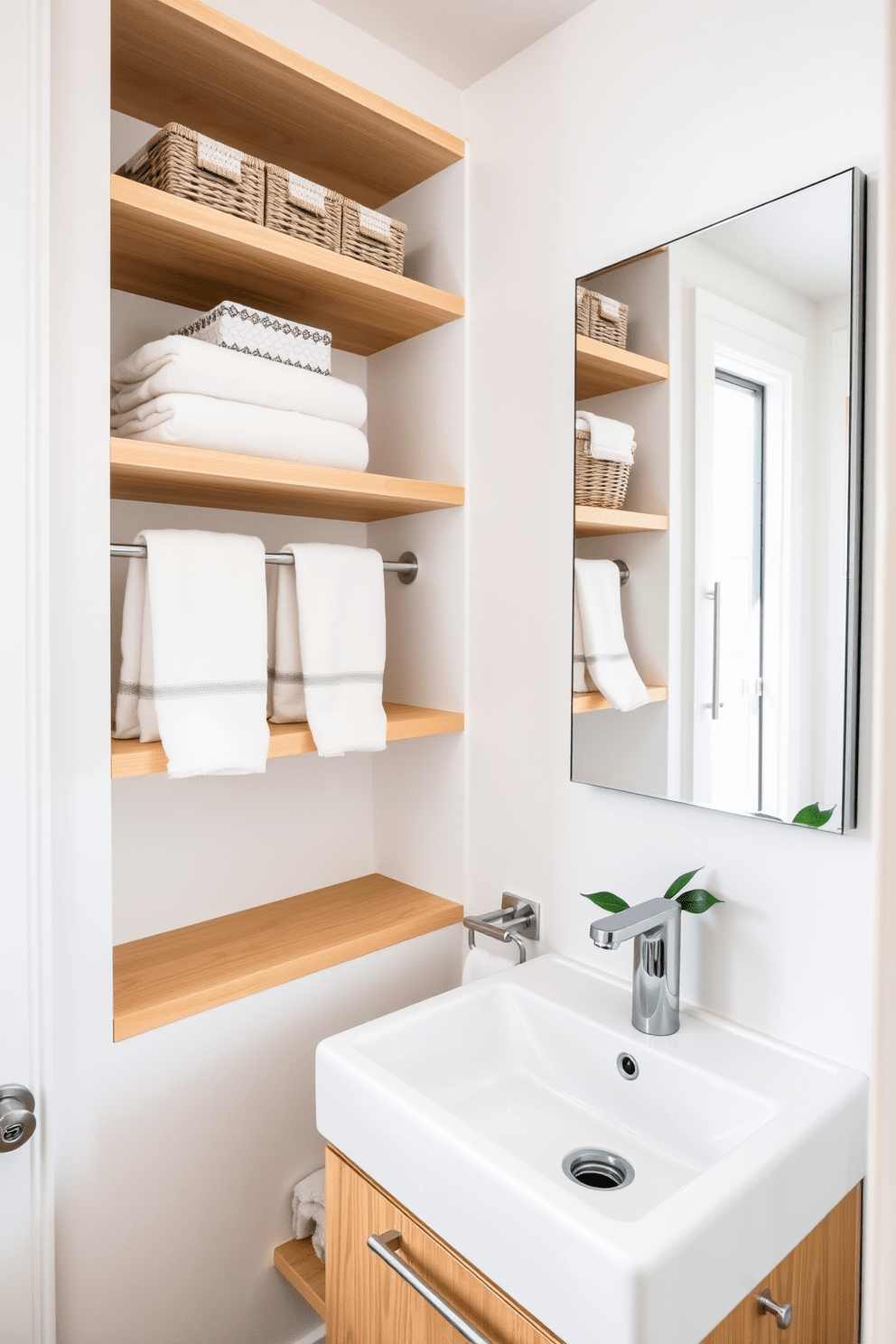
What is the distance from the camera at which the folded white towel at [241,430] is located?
1.21m

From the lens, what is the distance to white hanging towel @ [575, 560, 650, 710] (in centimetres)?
132

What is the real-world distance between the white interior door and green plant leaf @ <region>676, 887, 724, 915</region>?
34.7 inches

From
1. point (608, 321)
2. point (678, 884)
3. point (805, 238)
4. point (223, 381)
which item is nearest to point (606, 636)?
point (678, 884)

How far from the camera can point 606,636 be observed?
134 centimetres

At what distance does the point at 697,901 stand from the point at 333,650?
2.33 feet

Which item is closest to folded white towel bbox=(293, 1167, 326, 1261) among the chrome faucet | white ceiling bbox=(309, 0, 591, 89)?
the chrome faucet

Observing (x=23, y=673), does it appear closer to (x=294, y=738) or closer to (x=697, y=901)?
(x=294, y=738)

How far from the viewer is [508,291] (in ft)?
4.92

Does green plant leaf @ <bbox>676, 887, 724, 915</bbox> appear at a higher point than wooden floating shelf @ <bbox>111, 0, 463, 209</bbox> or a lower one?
lower

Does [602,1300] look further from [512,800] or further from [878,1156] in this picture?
[512,800]

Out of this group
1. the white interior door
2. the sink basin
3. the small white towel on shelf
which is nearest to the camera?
the sink basin

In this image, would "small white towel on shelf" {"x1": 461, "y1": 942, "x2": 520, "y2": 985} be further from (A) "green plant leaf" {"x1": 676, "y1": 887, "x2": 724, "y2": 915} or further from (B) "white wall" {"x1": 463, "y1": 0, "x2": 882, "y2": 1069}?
(A) "green plant leaf" {"x1": 676, "y1": 887, "x2": 724, "y2": 915}

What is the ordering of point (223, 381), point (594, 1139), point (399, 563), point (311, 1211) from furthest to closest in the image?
1. point (399, 563)
2. point (311, 1211)
3. point (223, 381)
4. point (594, 1139)

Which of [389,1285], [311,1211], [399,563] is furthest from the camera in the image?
[399,563]
